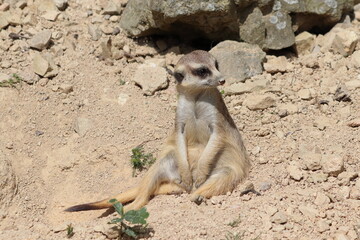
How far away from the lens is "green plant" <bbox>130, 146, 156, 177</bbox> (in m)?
4.05

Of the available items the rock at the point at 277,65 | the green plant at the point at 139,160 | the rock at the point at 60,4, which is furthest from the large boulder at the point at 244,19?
the green plant at the point at 139,160

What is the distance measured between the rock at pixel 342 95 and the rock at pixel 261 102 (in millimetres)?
465

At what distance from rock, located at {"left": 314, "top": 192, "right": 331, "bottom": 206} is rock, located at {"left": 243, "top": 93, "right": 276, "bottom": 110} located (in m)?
1.24

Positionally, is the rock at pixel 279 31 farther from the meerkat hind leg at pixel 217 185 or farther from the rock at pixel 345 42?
the meerkat hind leg at pixel 217 185

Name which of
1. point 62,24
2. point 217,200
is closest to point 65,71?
point 62,24

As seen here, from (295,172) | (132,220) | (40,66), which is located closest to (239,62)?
(295,172)

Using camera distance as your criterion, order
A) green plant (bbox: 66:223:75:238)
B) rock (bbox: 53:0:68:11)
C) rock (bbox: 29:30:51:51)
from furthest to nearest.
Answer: rock (bbox: 53:0:68:11) < rock (bbox: 29:30:51:51) < green plant (bbox: 66:223:75:238)

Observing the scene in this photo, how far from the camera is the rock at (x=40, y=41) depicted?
4.72 metres

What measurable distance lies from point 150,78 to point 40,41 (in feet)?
3.19

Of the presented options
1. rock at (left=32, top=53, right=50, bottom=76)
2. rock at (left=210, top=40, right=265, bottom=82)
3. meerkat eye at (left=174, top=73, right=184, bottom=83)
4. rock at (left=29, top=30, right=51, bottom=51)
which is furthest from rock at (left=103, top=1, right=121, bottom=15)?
meerkat eye at (left=174, top=73, right=184, bottom=83)

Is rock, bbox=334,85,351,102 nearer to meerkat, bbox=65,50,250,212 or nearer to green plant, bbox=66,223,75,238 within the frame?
meerkat, bbox=65,50,250,212

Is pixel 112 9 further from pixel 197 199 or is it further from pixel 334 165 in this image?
pixel 334 165

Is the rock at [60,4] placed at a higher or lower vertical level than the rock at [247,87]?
higher

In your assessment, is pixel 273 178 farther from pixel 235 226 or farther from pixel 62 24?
pixel 62 24
